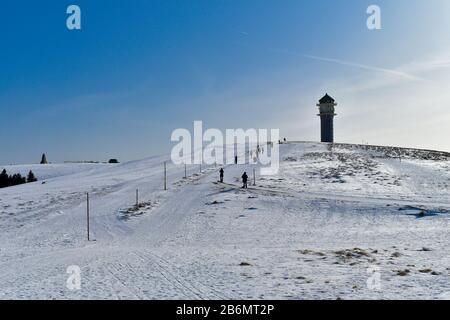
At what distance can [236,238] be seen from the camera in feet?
84.0

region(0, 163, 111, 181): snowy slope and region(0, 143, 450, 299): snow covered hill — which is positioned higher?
region(0, 163, 111, 181): snowy slope

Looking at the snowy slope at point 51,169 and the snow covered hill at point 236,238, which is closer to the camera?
the snow covered hill at point 236,238

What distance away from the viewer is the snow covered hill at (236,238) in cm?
1447

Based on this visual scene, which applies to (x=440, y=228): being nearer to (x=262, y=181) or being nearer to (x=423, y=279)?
(x=423, y=279)

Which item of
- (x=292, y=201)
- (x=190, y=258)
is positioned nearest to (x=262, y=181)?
(x=292, y=201)

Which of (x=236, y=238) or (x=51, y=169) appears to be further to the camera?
(x=51, y=169)

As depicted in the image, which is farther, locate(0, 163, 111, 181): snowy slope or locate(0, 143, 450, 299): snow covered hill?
locate(0, 163, 111, 181): snowy slope

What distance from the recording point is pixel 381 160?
71.1 meters

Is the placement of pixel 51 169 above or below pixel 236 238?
above

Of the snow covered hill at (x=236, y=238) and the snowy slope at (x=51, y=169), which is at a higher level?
the snowy slope at (x=51, y=169)

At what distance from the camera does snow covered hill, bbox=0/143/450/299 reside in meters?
14.5
